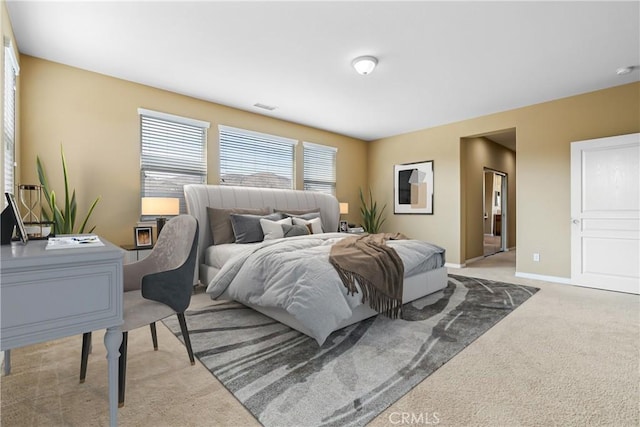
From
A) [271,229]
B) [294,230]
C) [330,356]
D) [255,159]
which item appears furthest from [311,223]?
[330,356]

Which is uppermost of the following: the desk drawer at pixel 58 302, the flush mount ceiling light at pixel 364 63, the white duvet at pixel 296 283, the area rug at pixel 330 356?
the flush mount ceiling light at pixel 364 63

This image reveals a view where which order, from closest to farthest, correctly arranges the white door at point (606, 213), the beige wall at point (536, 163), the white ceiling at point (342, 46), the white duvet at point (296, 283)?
the white duvet at point (296, 283), the white ceiling at point (342, 46), the white door at point (606, 213), the beige wall at point (536, 163)

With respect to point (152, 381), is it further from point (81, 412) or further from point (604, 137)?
point (604, 137)

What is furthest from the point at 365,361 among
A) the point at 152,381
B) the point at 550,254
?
the point at 550,254

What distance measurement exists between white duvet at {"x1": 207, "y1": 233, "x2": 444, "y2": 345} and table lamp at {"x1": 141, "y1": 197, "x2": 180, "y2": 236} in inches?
49.7

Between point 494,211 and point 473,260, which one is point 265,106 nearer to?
point 473,260

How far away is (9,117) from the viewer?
105 inches

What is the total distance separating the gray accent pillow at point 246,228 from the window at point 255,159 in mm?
944

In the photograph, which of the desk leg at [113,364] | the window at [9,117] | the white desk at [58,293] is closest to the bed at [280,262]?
the desk leg at [113,364]

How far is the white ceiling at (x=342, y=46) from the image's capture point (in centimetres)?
246

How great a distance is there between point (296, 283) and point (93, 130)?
3.09m

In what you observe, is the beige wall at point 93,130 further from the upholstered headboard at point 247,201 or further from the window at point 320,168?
the window at point 320,168

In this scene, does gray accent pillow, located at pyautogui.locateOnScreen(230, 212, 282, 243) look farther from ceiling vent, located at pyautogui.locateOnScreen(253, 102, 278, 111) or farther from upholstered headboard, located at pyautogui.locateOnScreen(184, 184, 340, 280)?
ceiling vent, located at pyautogui.locateOnScreen(253, 102, 278, 111)

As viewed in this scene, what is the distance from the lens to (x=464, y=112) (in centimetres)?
497
